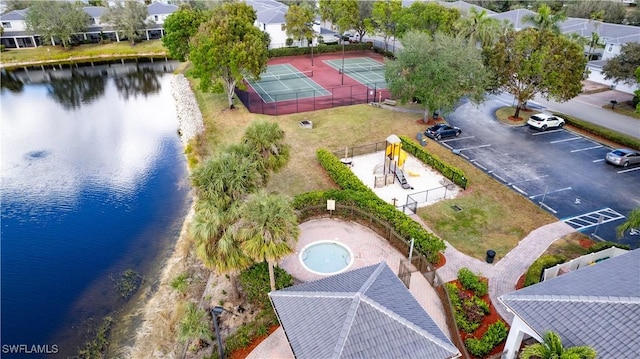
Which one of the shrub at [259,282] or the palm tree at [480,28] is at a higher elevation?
the palm tree at [480,28]

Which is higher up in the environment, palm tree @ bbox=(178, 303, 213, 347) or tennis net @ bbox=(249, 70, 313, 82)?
tennis net @ bbox=(249, 70, 313, 82)

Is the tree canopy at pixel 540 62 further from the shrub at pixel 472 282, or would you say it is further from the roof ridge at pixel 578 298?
the roof ridge at pixel 578 298

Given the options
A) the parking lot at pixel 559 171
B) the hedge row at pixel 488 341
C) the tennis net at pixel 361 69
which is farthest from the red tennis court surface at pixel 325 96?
the hedge row at pixel 488 341

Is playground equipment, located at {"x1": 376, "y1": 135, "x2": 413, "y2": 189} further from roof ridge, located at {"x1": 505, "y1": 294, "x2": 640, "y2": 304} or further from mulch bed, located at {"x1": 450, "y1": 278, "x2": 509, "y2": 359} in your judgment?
roof ridge, located at {"x1": 505, "y1": 294, "x2": 640, "y2": 304}

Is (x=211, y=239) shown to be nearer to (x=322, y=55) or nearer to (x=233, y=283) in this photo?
(x=233, y=283)

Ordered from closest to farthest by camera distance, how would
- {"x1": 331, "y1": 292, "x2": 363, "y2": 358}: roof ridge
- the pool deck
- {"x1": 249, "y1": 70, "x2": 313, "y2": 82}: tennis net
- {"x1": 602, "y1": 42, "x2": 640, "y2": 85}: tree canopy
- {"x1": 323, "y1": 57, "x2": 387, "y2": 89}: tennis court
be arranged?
{"x1": 331, "y1": 292, "x2": 363, "y2": 358}: roof ridge → the pool deck → {"x1": 602, "y1": 42, "x2": 640, "y2": 85}: tree canopy → {"x1": 323, "y1": 57, "x2": 387, "y2": 89}: tennis court → {"x1": 249, "y1": 70, "x2": 313, "y2": 82}: tennis net

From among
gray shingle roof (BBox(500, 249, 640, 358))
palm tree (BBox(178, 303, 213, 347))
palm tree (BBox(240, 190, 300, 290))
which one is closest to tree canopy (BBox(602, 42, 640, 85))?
gray shingle roof (BBox(500, 249, 640, 358))
